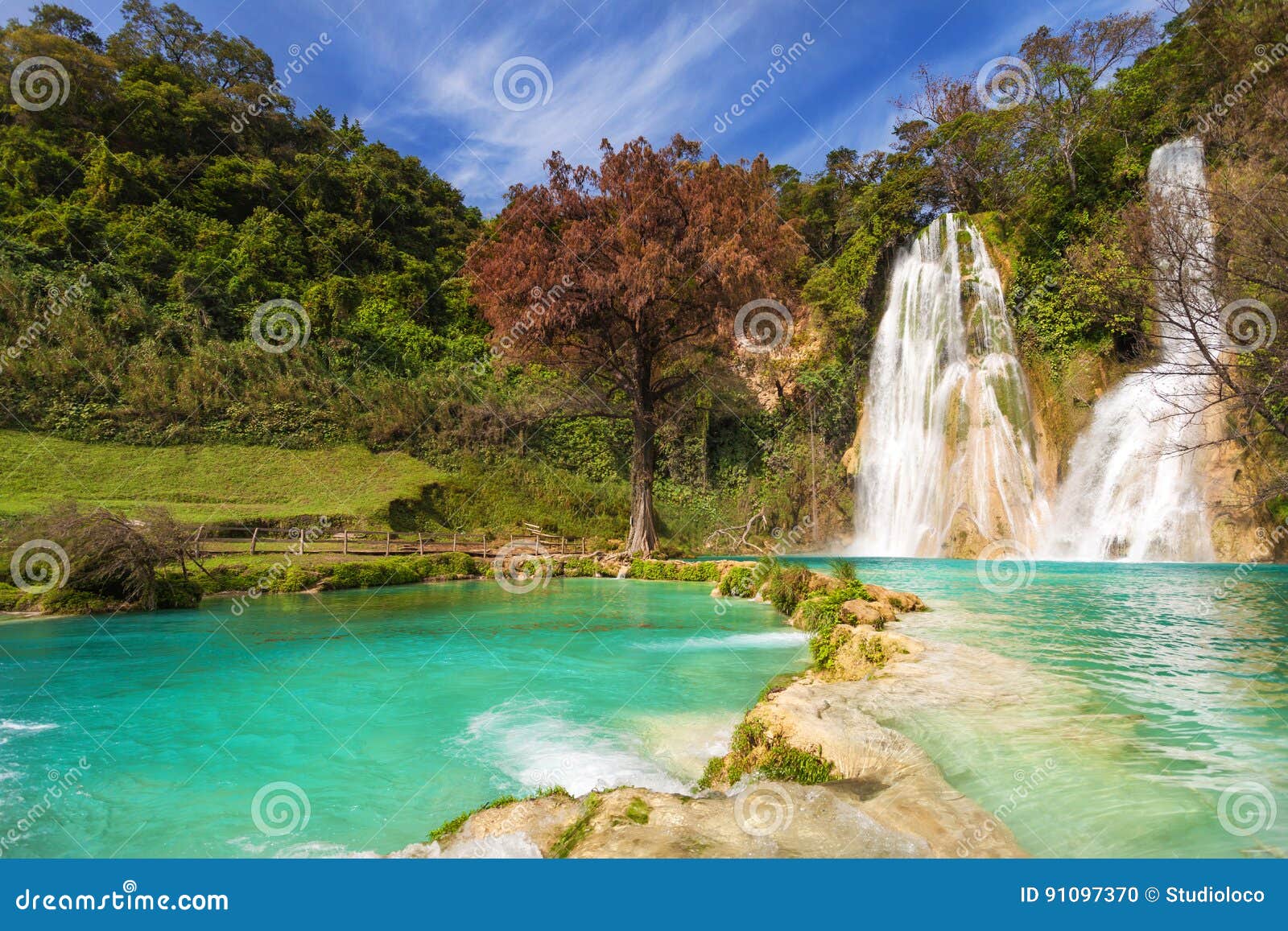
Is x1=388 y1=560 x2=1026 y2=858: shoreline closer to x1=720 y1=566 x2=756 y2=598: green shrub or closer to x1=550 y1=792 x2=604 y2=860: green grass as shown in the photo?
x1=550 y1=792 x2=604 y2=860: green grass

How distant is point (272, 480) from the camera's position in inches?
890

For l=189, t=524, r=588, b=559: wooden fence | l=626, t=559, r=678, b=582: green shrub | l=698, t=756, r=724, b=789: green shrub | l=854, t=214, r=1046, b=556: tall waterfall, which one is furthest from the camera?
l=854, t=214, r=1046, b=556: tall waterfall

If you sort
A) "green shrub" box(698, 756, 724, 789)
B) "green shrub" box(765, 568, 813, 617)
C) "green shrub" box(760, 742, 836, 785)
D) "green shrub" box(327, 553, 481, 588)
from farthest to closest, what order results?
"green shrub" box(327, 553, 481, 588) → "green shrub" box(765, 568, 813, 617) → "green shrub" box(698, 756, 724, 789) → "green shrub" box(760, 742, 836, 785)

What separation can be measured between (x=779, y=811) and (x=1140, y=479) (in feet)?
73.1

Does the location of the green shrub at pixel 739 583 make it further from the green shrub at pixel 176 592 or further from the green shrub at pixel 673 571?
the green shrub at pixel 176 592

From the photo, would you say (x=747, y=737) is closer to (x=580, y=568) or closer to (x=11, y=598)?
(x=11, y=598)

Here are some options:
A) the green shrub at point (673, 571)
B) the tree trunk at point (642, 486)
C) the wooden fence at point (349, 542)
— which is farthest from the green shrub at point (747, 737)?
the tree trunk at point (642, 486)

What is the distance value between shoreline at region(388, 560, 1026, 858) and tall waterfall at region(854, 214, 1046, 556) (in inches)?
795

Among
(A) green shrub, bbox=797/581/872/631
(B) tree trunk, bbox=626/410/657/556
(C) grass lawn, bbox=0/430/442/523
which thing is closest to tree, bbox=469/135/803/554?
(B) tree trunk, bbox=626/410/657/556

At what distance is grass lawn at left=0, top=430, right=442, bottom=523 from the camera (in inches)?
750

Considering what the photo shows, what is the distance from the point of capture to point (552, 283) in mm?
19094

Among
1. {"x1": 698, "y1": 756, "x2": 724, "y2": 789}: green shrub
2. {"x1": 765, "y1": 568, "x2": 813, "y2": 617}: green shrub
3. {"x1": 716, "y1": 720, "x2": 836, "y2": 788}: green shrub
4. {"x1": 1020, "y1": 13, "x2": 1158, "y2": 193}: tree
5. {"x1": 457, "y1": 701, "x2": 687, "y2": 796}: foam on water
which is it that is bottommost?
{"x1": 457, "y1": 701, "x2": 687, "y2": 796}: foam on water

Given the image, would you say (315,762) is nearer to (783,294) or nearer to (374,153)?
(783,294)

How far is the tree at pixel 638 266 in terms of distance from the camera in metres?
18.8
